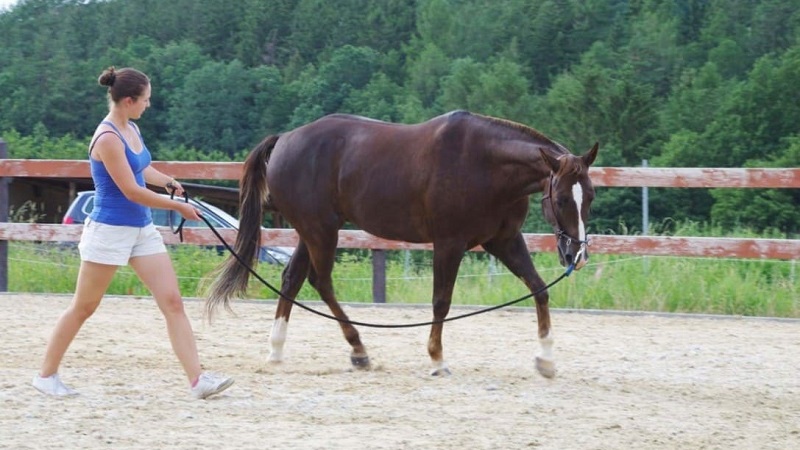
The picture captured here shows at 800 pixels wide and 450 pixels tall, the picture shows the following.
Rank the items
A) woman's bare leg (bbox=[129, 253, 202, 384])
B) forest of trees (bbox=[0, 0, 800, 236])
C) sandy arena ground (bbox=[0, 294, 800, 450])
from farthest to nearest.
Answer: forest of trees (bbox=[0, 0, 800, 236])
woman's bare leg (bbox=[129, 253, 202, 384])
sandy arena ground (bbox=[0, 294, 800, 450])

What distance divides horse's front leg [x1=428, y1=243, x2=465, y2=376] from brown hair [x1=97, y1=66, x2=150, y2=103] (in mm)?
2094

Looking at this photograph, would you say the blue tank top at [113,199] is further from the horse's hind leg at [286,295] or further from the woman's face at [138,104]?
the horse's hind leg at [286,295]

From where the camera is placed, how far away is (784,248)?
29.7ft

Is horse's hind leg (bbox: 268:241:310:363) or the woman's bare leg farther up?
the woman's bare leg

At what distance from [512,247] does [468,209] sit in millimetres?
435

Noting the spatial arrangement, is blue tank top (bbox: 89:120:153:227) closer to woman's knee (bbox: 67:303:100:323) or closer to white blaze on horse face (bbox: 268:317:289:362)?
woman's knee (bbox: 67:303:100:323)

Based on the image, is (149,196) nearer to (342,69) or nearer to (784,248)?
(784,248)

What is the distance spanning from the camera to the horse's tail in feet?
23.8

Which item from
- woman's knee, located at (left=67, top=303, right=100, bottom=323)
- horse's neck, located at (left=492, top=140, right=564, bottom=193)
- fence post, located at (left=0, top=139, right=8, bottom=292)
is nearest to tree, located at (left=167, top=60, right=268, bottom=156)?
fence post, located at (left=0, top=139, right=8, bottom=292)

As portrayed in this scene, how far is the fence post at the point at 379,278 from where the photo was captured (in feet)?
33.3

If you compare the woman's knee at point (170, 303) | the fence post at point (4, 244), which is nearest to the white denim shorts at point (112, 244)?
the woman's knee at point (170, 303)

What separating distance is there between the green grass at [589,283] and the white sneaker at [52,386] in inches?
131

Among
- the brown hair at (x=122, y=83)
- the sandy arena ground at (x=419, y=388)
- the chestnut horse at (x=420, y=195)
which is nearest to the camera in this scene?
the sandy arena ground at (x=419, y=388)

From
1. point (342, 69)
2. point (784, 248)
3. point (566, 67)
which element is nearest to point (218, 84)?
point (342, 69)
